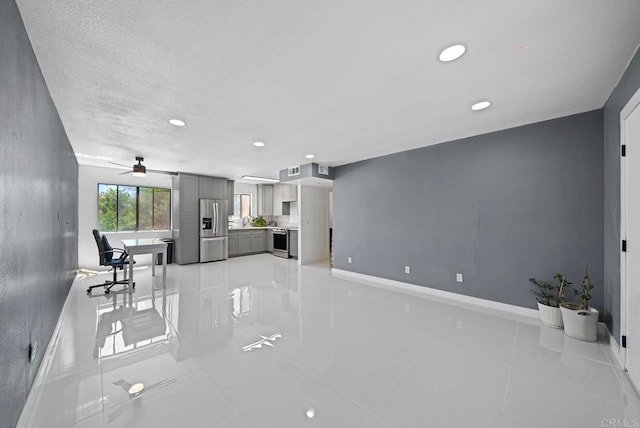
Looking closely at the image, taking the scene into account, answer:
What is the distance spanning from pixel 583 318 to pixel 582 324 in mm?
65

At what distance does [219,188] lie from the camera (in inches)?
281

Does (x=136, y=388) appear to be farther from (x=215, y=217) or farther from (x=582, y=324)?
(x=215, y=217)

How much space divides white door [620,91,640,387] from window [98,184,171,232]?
850 centimetres

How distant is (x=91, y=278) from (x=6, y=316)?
4826mm

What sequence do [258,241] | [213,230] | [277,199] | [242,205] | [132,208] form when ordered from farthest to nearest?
1. [242,205]
2. [277,199]
3. [258,241]
4. [213,230]
5. [132,208]

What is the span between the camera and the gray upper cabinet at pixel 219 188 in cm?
705

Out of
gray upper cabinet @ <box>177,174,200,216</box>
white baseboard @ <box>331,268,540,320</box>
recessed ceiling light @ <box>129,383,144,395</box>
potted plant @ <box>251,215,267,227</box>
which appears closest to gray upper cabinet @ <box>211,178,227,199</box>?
gray upper cabinet @ <box>177,174,200,216</box>

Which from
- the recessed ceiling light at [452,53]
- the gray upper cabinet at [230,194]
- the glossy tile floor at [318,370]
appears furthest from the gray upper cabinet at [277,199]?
the recessed ceiling light at [452,53]

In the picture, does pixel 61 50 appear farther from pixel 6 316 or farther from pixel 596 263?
pixel 596 263

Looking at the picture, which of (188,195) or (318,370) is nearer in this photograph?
(318,370)

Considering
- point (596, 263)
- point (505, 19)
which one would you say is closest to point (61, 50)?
point (505, 19)

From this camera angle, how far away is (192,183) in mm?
6621

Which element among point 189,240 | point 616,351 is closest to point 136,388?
point 616,351

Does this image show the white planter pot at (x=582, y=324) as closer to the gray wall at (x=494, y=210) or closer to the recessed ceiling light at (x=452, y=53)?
the gray wall at (x=494, y=210)
